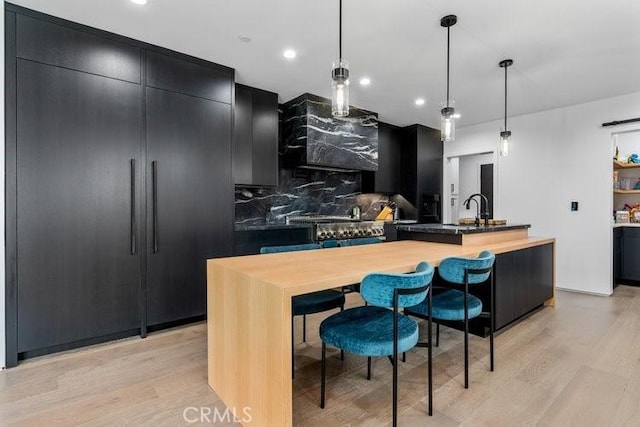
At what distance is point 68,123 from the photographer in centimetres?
245

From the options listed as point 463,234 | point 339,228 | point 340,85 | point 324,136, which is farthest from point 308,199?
point 340,85

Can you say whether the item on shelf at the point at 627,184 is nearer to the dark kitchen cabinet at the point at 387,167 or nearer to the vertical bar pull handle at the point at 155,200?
the dark kitchen cabinet at the point at 387,167

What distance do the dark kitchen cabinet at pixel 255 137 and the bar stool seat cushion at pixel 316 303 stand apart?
6.15 ft

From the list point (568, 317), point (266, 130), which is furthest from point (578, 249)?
point (266, 130)

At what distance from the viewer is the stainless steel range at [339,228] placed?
405cm

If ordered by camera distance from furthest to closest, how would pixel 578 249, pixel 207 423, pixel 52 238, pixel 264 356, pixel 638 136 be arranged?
pixel 638 136 < pixel 578 249 < pixel 52 238 < pixel 207 423 < pixel 264 356

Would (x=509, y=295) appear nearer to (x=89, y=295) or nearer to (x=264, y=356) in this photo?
(x=264, y=356)

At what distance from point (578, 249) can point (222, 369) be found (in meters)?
4.80

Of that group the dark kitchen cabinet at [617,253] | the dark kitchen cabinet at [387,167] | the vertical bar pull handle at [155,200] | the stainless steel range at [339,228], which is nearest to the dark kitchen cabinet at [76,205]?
the vertical bar pull handle at [155,200]

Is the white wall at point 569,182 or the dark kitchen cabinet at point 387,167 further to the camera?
the dark kitchen cabinet at point 387,167

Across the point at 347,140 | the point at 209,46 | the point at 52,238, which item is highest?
the point at 209,46

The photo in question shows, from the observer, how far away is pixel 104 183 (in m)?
2.59

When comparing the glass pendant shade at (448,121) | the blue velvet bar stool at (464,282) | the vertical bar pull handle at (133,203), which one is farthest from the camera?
the vertical bar pull handle at (133,203)

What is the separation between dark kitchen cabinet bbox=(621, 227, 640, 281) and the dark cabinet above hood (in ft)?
12.5
